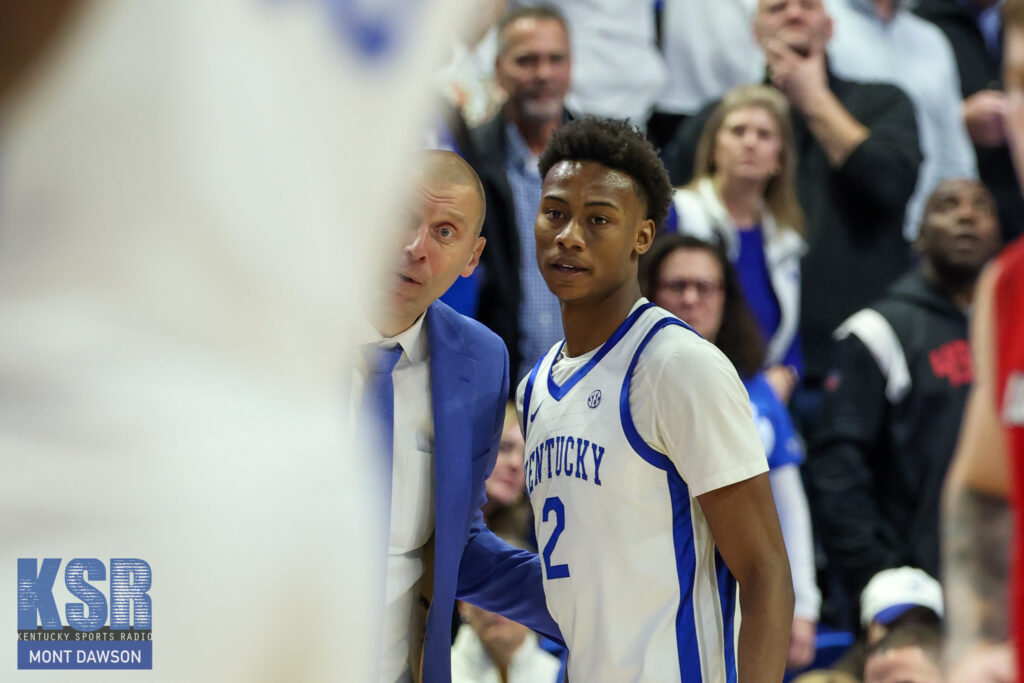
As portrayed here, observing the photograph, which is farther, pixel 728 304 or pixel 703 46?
pixel 703 46

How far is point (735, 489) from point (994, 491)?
459 millimetres

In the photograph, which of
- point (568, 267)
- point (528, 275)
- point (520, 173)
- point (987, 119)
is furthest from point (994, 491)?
point (987, 119)

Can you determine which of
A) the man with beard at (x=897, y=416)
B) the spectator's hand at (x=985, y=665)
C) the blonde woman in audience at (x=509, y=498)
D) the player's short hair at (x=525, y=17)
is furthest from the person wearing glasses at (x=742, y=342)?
the spectator's hand at (x=985, y=665)

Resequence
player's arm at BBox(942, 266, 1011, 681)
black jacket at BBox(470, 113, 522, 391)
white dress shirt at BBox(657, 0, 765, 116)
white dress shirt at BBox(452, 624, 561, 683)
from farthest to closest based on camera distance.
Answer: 1. white dress shirt at BBox(657, 0, 765, 116)
2. black jacket at BBox(470, 113, 522, 391)
3. white dress shirt at BBox(452, 624, 561, 683)
4. player's arm at BBox(942, 266, 1011, 681)

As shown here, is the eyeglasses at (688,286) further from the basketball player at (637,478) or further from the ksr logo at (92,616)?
the ksr logo at (92,616)

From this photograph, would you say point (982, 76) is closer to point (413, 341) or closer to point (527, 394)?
point (527, 394)

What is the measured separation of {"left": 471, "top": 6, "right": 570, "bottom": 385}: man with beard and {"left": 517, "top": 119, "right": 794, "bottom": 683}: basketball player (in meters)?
1.82

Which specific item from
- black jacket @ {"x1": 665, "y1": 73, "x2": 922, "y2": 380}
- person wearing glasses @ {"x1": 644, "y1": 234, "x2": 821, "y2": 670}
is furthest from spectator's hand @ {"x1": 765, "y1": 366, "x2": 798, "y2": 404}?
person wearing glasses @ {"x1": 644, "y1": 234, "x2": 821, "y2": 670}

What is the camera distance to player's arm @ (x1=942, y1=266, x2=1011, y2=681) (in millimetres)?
1872

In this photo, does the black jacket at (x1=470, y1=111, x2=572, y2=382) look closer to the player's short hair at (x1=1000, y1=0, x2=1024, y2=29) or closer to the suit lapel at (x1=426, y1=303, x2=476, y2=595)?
the suit lapel at (x1=426, y1=303, x2=476, y2=595)

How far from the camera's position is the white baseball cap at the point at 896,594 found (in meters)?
4.21

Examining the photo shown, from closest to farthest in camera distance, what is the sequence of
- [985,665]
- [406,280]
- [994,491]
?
1. [985,665]
2. [994,491]
3. [406,280]

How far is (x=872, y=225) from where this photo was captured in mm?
5312

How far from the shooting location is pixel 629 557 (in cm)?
228
